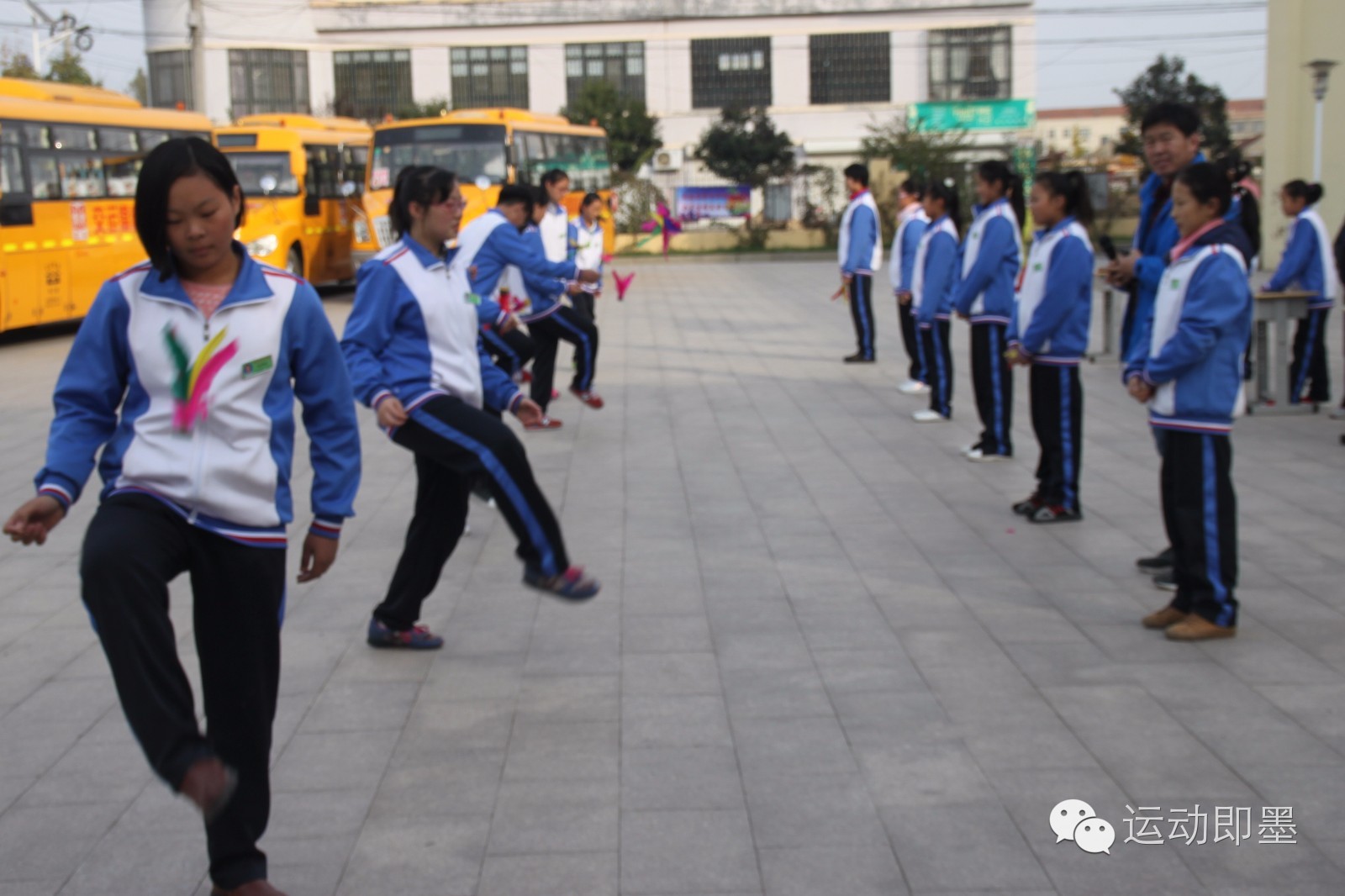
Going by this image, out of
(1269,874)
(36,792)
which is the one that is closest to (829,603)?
(1269,874)

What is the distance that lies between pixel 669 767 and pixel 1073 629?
198 centimetres

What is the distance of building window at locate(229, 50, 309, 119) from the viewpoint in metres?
50.8

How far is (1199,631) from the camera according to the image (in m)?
5.11

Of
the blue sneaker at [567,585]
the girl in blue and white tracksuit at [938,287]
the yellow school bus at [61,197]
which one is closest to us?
the blue sneaker at [567,585]

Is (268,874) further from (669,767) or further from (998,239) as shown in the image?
(998,239)

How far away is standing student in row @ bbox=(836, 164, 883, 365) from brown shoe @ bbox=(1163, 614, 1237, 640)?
779 centimetres

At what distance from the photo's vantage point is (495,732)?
172 inches

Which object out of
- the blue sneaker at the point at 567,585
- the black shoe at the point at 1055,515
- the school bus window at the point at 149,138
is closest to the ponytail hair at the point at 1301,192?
the black shoe at the point at 1055,515

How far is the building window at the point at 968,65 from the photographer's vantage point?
50.8 m

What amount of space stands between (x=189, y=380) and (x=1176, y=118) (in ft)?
13.9

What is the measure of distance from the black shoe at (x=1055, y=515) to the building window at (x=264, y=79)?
157 ft

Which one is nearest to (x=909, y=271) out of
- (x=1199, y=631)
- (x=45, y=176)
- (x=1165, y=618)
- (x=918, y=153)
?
(x=1165, y=618)

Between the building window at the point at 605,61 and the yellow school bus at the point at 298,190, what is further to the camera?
the building window at the point at 605,61

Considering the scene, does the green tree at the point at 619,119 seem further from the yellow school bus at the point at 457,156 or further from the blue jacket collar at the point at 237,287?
the blue jacket collar at the point at 237,287
